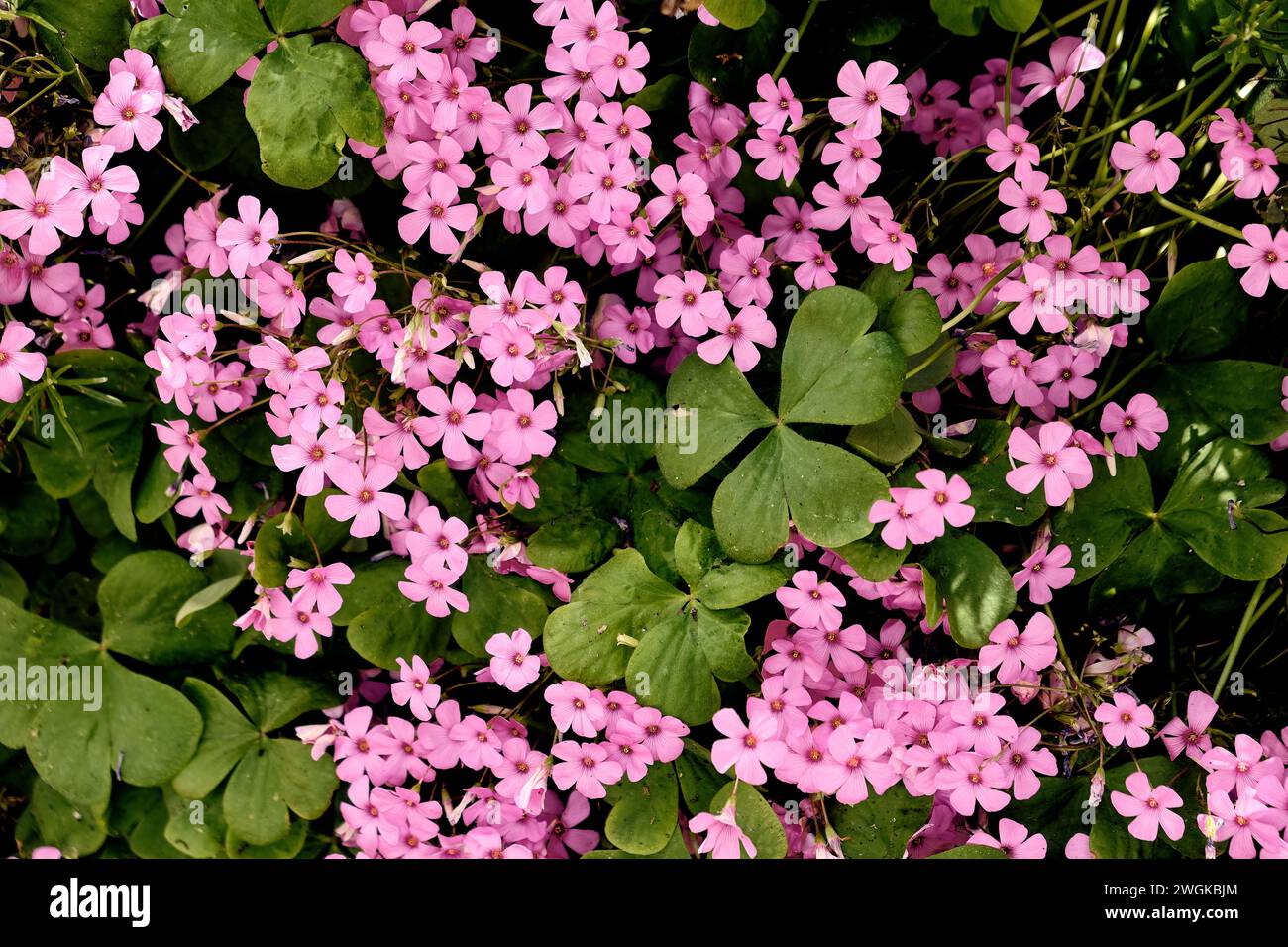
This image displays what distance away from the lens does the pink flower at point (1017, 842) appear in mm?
1442

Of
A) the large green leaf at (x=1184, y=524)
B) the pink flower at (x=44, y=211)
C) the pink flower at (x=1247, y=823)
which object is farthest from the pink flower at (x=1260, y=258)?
the pink flower at (x=1247, y=823)

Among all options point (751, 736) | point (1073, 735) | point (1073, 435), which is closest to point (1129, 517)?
point (1073, 435)

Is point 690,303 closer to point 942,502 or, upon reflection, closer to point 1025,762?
point 942,502

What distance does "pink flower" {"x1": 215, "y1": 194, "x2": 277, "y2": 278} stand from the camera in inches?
53.9

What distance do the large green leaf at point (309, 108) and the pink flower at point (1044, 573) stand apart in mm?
1101

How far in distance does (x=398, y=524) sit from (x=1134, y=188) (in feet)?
3.90

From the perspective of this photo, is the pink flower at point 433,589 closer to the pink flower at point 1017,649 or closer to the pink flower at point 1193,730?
the pink flower at point 1017,649

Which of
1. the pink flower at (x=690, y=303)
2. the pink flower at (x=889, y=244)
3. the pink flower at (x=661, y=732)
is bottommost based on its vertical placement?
the pink flower at (x=661, y=732)

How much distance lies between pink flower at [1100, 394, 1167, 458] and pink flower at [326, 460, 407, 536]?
3.42 feet

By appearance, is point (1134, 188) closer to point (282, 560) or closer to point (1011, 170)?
point (1011, 170)

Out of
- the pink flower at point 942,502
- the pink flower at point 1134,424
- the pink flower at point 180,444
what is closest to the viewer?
the pink flower at point 942,502

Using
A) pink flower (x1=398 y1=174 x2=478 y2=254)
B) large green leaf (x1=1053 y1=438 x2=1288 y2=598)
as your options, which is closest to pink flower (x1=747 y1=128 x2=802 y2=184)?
pink flower (x1=398 y1=174 x2=478 y2=254)

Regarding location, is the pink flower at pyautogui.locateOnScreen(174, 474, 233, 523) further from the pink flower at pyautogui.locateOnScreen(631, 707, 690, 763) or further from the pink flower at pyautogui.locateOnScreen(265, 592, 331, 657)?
the pink flower at pyautogui.locateOnScreen(631, 707, 690, 763)

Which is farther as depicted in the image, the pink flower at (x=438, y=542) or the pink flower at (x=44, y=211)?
the pink flower at (x=438, y=542)
